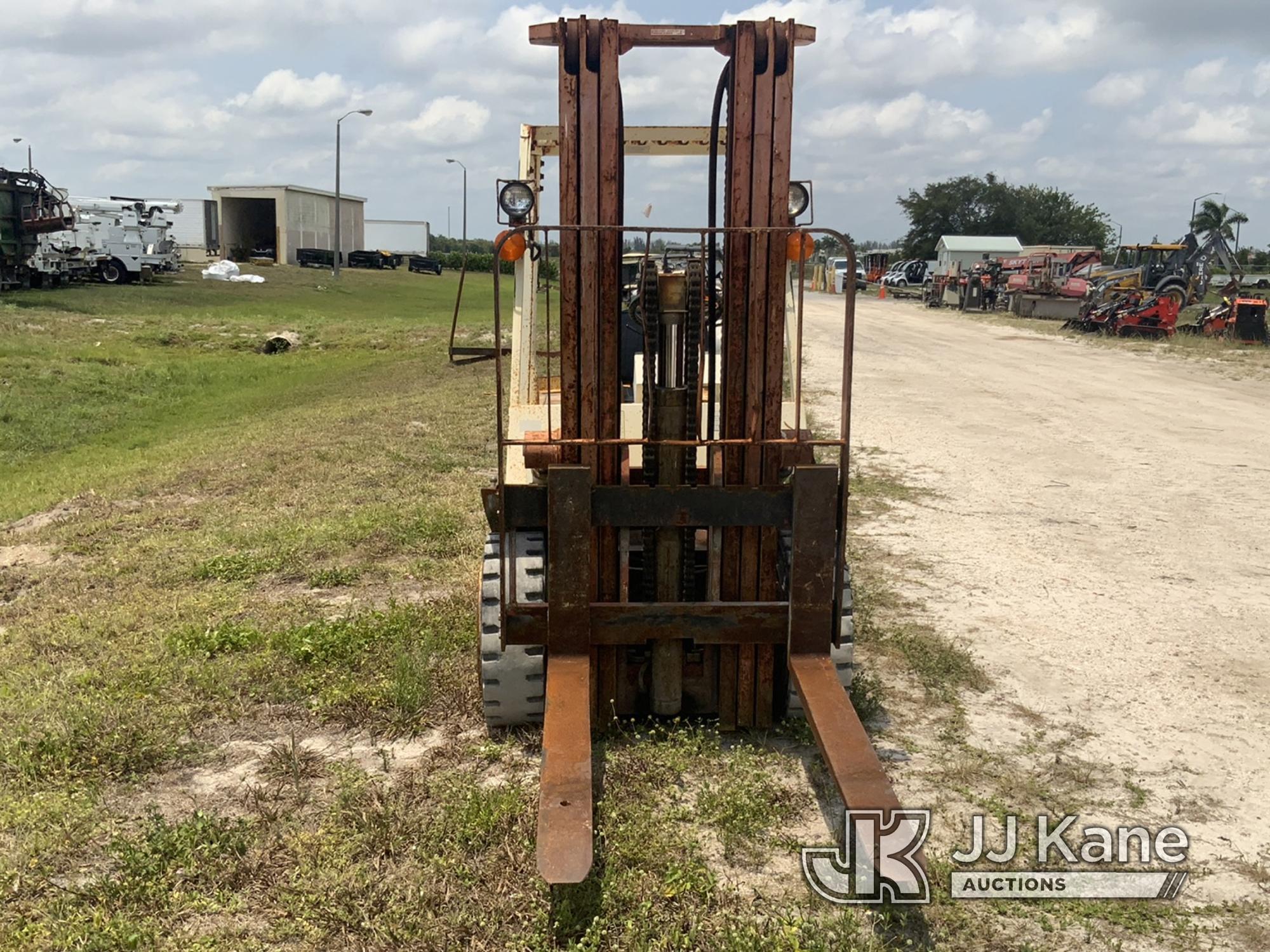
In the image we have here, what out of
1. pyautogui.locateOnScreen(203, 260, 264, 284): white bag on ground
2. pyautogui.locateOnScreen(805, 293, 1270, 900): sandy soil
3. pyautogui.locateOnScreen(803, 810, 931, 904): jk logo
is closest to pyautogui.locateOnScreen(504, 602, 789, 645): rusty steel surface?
pyautogui.locateOnScreen(803, 810, 931, 904): jk logo

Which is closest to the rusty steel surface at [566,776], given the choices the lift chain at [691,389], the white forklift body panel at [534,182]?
the lift chain at [691,389]

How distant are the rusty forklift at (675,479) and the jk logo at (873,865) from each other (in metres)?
0.43

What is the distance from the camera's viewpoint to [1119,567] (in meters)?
7.40

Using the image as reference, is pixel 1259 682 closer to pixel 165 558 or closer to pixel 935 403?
pixel 165 558

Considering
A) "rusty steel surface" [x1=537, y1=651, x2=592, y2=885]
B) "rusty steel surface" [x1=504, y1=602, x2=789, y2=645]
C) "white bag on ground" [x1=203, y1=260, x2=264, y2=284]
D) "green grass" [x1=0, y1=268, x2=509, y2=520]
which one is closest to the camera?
"rusty steel surface" [x1=537, y1=651, x2=592, y2=885]

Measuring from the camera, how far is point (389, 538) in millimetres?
7770

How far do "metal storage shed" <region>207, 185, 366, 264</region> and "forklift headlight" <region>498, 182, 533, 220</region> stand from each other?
58.8m

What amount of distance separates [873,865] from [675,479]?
67.9 inches

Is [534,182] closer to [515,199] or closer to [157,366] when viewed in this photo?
[515,199]

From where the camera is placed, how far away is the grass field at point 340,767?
11.0 feet

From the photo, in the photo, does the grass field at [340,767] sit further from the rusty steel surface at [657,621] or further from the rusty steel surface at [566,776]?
the rusty steel surface at [657,621]

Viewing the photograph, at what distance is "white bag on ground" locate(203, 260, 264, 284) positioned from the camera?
45281 mm

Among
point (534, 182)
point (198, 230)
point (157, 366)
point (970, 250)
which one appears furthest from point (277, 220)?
point (534, 182)

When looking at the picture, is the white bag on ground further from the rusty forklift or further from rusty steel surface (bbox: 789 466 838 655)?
rusty steel surface (bbox: 789 466 838 655)
